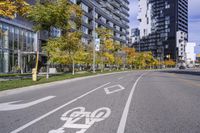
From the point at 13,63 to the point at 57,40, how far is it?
1484cm

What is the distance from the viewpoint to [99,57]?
65688mm

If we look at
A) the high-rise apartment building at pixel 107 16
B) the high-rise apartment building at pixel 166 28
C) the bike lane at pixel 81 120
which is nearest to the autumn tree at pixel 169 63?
the high-rise apartment building at pixel 166 28

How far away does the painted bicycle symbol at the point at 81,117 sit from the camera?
25.2ft

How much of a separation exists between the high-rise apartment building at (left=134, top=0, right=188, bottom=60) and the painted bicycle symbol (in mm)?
167384

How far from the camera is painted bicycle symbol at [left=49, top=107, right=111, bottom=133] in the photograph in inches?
302

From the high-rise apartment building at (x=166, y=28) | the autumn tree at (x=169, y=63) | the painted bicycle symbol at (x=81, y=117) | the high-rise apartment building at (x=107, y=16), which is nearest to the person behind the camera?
the painted bicycle symbol at (x=81, y=117)

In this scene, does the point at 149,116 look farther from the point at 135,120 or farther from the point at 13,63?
the point at 13,63

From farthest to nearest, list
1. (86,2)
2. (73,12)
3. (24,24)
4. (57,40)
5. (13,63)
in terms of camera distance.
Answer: (86,2) → (24,24) → (13,63) → (73,12) → (57,40)

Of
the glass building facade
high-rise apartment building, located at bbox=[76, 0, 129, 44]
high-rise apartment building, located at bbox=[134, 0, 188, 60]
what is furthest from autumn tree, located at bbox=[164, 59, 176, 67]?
the glass building facade

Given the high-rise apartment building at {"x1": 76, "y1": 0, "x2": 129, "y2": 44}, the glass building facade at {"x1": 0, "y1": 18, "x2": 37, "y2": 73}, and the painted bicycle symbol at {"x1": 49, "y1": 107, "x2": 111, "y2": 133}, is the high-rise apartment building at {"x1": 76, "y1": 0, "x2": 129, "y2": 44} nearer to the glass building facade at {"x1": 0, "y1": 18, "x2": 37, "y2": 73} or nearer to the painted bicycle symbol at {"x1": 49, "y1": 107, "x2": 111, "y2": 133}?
the glass building facade at {"x1": 0, "y1": 18, "x2": 37, "y2": 73}

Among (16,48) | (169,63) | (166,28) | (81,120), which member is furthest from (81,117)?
(166,28)

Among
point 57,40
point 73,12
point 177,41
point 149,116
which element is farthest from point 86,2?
point 177,41

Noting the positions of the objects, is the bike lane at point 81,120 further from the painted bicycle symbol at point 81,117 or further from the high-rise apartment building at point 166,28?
the high-rise apartment building at point 166,28

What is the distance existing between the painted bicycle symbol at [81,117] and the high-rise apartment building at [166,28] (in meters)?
167
